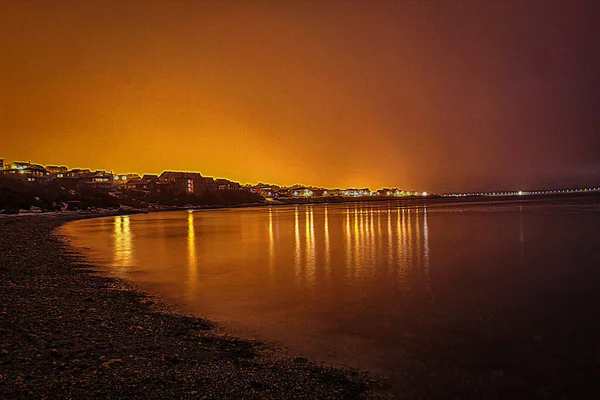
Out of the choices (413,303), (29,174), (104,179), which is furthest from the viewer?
(104,179)

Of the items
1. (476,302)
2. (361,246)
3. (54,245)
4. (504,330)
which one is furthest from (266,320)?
(54,245)

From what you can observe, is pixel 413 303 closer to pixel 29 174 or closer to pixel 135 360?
pixel 135 360

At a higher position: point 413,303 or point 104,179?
point 104,179

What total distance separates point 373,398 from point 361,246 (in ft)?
67.0

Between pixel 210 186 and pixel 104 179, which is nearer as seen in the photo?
pixel 104 179

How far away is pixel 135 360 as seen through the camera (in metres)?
6.57

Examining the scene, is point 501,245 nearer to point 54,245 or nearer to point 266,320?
point 266,320

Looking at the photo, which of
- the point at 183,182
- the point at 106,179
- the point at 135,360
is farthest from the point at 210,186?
the point at 135,360

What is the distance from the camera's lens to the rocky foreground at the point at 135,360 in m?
5.50

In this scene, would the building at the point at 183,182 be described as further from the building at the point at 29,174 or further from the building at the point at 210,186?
the building at the point at 29,174

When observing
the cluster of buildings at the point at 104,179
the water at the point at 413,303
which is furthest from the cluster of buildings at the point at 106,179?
the water at the point at 413,303

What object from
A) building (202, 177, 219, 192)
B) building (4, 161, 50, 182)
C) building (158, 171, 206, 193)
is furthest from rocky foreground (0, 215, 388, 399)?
building (202, 177, 219, 192)

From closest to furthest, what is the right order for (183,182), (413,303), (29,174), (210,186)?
(413,303) → (29,174) → (183,182) → (210,186)

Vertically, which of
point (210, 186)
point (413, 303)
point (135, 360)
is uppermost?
point (210, 186)
